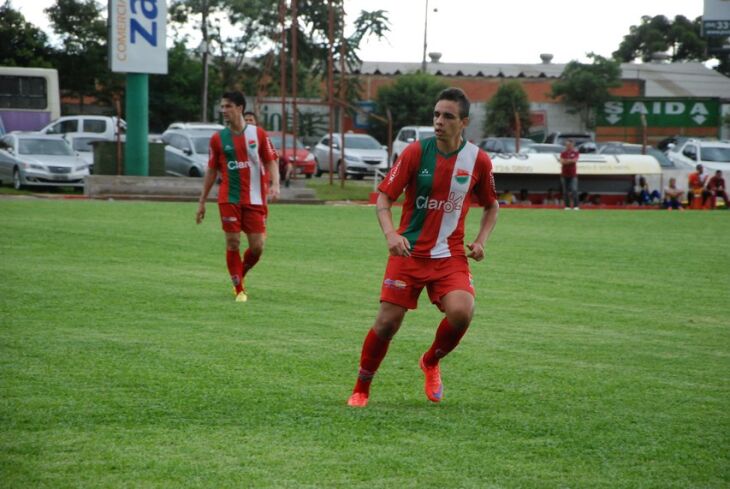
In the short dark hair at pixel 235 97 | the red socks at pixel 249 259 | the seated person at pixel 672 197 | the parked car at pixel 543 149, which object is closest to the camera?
the short dark hair at pixel 235 97

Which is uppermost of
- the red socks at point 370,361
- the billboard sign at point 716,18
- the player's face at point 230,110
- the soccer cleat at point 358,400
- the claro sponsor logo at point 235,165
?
the billboard sign at point 716,18

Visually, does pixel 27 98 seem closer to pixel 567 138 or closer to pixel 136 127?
pixel 136 127

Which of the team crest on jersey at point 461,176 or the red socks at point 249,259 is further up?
the team crest on jersey at point 461,176

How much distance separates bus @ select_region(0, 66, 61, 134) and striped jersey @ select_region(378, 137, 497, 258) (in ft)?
126

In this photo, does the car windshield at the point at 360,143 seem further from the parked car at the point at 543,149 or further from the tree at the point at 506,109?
the tree at the point at 506,109

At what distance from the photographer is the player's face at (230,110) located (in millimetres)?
11898

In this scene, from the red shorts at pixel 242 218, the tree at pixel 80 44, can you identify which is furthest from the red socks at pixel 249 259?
the tree at pixel 80 44

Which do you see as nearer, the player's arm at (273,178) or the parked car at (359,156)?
the player's arm at (273,178)

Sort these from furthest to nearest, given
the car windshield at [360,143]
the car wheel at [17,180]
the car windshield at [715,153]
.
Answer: the car windshield at [360,143]
the car windshield at [715,153]
the car wheel at [17,180]

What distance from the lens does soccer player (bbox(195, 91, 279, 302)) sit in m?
12.2

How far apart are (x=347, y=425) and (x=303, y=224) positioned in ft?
57.1

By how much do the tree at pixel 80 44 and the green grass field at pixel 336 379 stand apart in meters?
45.1

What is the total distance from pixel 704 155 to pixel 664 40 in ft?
229

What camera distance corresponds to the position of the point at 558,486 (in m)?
5.21
